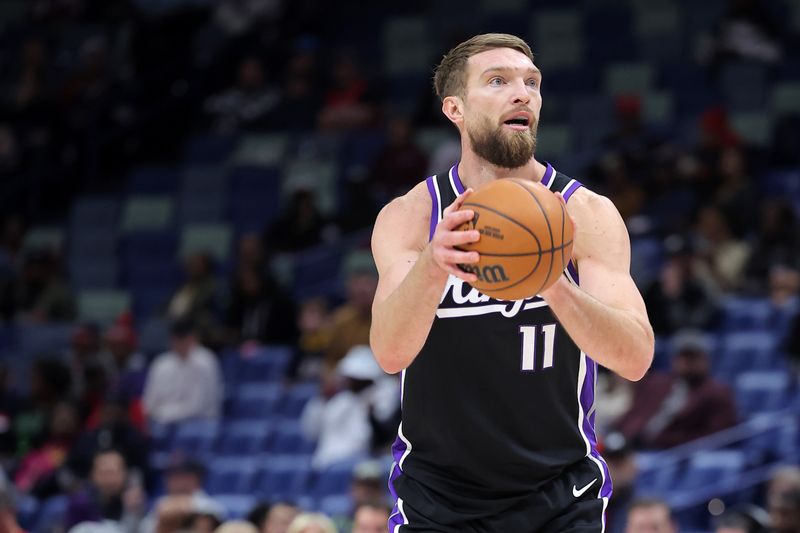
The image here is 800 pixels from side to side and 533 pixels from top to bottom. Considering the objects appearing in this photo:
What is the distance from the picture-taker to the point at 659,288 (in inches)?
→ 457

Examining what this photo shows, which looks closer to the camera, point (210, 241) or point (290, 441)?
point (290, 441)

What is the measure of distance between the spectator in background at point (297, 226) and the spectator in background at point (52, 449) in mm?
2870

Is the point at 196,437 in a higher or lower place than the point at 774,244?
lower

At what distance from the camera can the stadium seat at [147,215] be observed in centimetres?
1600

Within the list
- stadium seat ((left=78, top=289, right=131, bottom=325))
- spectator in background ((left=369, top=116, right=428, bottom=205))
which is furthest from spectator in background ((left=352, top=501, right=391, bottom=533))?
stadium seat ((left=78, top=289, right=131, bottom=325))

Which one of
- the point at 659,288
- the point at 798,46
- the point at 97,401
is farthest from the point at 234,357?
the point at 798,46

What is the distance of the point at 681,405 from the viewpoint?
34.5 ft

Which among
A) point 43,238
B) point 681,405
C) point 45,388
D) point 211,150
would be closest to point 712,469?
point 681,405

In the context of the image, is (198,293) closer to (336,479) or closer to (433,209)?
(336,479)

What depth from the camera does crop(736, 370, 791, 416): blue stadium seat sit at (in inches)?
422

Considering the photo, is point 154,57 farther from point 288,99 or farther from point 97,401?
point 97,401

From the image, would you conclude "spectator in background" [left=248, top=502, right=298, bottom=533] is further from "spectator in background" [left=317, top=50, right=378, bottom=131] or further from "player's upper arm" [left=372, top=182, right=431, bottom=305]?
"spectator in background" [left=317, top=50, right=378, bottom=131]

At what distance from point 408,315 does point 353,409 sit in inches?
277

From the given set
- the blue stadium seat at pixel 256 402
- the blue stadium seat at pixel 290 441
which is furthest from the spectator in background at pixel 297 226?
the blue stadium seat at pixel 290 441
